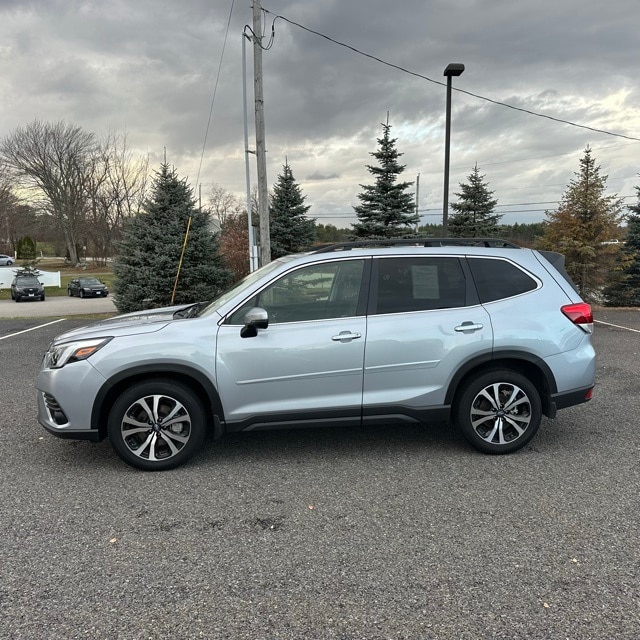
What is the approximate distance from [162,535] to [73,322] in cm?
1175

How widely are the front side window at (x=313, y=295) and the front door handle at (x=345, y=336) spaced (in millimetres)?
159

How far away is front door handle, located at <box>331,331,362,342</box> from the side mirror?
545 millimetres

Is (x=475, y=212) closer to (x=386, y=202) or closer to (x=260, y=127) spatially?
(x=386, y=202)

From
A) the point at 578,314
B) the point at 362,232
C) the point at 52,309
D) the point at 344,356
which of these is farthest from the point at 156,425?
the point at 52,309

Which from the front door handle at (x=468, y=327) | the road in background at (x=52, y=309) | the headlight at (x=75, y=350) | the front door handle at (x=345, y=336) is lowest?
the road in background at (x=52, y=309)

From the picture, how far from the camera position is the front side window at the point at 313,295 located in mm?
3928

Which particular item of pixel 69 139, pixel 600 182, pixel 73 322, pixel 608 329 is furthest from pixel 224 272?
pixel 69 139

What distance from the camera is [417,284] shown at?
4074 millimetres

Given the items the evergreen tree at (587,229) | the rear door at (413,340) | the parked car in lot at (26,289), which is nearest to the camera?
the rear door at (413,340)

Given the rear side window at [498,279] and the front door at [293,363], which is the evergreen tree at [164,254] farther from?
the rear side window at [498,279]

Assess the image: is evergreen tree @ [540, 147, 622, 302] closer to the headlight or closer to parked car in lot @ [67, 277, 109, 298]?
the headlight

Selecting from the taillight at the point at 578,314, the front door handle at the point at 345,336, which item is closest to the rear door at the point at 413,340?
the front door handle at the point at 345,336

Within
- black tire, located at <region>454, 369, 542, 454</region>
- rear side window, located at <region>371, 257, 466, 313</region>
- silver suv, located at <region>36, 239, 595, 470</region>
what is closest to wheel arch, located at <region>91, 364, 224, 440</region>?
silver suv, located at <region>36, 239, 595, 470</region>

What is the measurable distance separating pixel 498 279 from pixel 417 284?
71 cm
